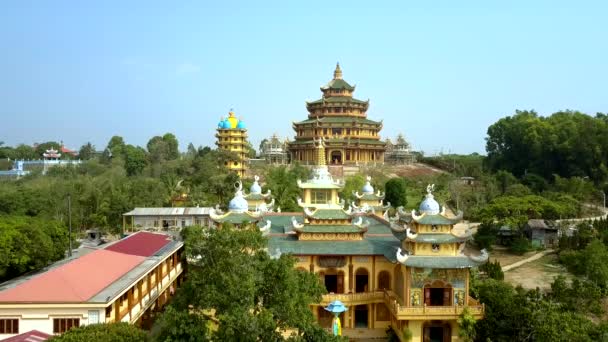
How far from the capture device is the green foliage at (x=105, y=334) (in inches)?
646

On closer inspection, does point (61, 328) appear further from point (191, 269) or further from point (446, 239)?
point (446, 239)

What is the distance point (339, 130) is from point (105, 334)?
55850 mm

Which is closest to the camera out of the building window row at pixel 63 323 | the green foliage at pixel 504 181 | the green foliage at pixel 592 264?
the building window row at pixel 63 323

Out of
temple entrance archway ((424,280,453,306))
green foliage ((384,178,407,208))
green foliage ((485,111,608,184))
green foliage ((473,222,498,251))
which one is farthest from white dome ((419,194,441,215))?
green foliage ((485,111,608,184))

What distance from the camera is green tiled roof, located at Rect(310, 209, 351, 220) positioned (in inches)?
1032

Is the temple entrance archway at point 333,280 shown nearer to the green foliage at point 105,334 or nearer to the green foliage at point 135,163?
the green foliage at point 105,334

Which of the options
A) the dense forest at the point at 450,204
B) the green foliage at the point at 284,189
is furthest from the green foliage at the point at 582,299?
the green foliage at the point at 284,189

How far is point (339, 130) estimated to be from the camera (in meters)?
70.7

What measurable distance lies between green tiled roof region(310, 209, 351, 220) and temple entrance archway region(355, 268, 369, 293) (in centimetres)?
271

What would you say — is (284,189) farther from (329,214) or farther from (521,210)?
(329,214)

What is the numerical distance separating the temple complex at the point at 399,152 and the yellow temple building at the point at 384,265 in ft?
156

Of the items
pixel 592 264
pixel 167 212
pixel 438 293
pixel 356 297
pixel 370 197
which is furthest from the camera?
pixel 167 212

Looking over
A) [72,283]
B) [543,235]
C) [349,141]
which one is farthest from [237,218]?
[349,141]

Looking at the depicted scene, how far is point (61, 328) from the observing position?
19766mm
